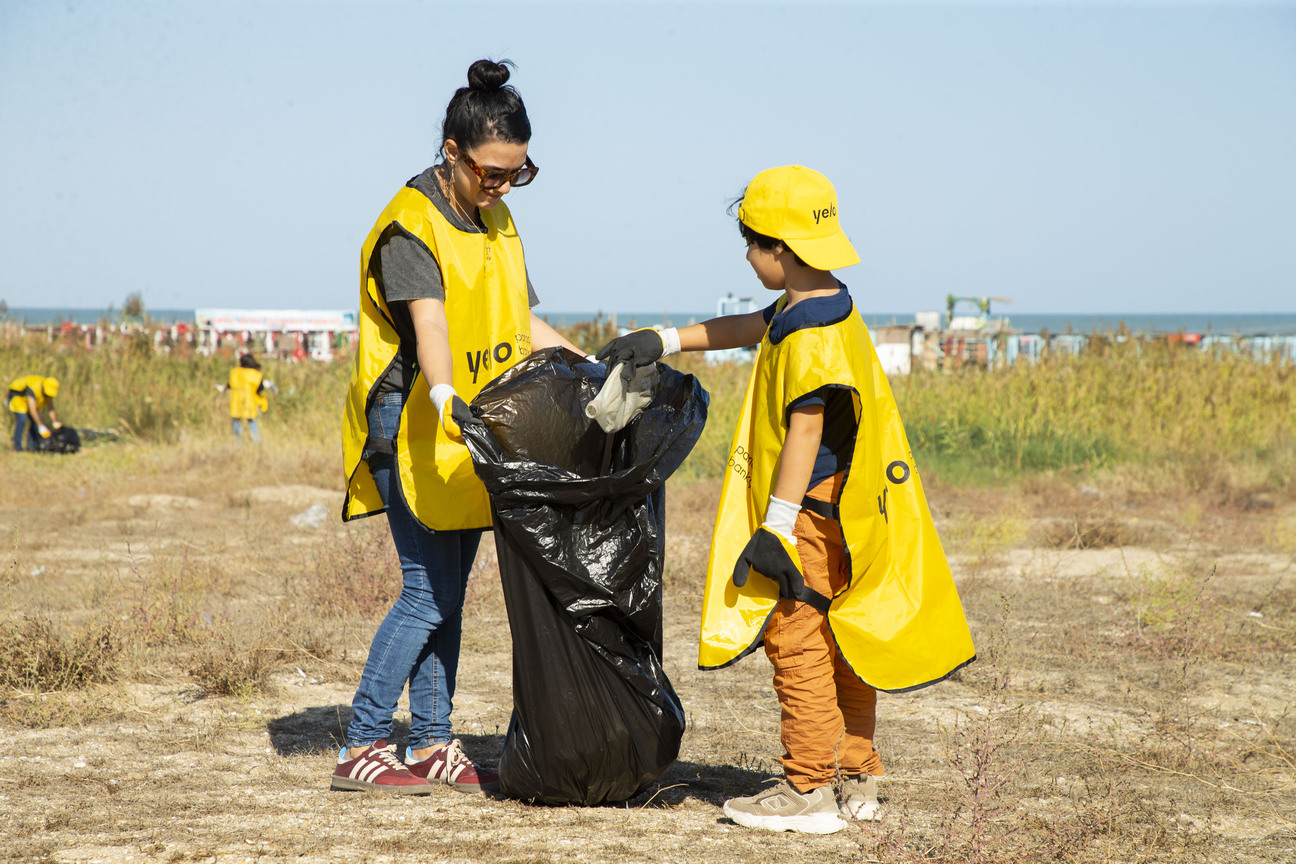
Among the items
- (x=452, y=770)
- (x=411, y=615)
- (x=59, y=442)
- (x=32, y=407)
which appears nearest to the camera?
(x=411, y=615)

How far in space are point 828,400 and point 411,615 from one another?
1192 millimetres

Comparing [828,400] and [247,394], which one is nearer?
[828,400]

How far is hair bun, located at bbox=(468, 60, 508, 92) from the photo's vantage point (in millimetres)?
2492

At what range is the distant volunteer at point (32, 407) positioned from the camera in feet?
37.0

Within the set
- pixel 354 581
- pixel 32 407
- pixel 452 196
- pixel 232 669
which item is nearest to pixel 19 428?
pixel 32 407

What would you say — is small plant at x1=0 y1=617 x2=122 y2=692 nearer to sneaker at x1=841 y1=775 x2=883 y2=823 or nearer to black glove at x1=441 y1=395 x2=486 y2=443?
black glove at x1=441 y1=395 x2=486 y2=443

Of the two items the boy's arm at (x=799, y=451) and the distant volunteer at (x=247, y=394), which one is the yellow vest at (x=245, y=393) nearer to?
the distant volunteer at (x=247, y=394)

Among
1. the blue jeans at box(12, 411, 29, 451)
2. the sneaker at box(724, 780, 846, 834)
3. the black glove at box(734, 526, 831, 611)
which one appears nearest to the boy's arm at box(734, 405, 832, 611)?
the black glove at box(734, 526, 831, 611)

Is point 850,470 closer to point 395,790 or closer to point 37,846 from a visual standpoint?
point 395,790

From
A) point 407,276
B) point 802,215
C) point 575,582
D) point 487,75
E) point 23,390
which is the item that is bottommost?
point 575,582

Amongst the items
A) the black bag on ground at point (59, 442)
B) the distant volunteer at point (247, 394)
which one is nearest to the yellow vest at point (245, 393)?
the distant volunteer at point (247, 394)

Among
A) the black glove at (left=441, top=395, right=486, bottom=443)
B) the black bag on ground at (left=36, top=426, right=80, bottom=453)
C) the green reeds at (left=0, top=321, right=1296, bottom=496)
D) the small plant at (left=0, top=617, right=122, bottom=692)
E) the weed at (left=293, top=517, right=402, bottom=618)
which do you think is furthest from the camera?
the black bag on ground at (left=36, top=426, right=80, bottom=453)

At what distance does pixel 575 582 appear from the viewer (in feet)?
8.15

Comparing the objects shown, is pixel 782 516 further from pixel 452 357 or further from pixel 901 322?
pixel 901 322
